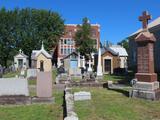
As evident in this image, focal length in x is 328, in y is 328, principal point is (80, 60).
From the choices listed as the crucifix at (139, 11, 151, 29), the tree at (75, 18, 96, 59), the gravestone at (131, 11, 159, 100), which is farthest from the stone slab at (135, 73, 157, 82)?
the tree at (75, 18, 96, 59)

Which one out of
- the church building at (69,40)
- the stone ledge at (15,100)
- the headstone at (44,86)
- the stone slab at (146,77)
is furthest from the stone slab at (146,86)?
the church building at (69,40)

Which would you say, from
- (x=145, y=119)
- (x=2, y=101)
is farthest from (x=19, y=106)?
(x=145, y=119)

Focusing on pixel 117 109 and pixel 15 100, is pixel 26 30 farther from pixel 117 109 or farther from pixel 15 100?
pixel 117 109

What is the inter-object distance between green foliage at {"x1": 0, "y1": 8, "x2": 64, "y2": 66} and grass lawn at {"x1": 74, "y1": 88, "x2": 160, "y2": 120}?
57.2m

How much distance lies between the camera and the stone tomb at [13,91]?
44.4ft

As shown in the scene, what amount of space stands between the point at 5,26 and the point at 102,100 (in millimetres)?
60439

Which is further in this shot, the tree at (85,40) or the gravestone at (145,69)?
Result: the tree at (85,40)

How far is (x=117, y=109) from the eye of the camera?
11539 millimetres

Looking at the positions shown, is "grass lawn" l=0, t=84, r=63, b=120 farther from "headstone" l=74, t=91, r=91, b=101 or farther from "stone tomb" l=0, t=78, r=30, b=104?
"headstone" l=74, t=91, r=91, b=101

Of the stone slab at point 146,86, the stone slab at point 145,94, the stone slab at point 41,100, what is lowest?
the stone slab at point 41,100

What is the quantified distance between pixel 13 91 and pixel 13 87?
170mm

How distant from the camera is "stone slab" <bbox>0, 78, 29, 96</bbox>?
13688 mm

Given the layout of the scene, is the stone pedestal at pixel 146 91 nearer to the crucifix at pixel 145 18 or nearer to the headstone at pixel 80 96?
the headstone at pixel 80 96

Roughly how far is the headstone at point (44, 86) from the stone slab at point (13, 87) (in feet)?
1.80
